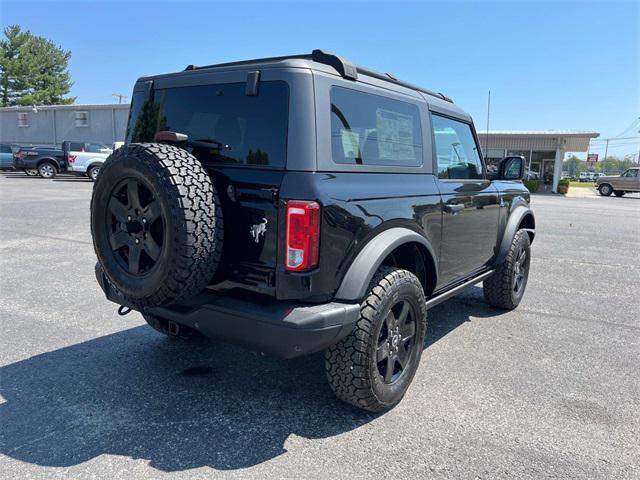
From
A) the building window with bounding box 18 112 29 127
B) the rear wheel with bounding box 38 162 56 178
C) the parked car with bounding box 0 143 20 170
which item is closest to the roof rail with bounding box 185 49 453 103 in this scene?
the rear wheel with bounding box 38 162 56 178

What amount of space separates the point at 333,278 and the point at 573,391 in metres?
2.01

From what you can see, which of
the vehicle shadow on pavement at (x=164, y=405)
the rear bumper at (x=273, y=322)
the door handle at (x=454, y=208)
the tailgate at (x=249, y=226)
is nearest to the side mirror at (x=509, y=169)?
the door handle at (x=454, y=208)

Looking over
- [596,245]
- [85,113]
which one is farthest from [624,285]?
[85,113]

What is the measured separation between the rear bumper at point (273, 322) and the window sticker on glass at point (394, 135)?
113cm

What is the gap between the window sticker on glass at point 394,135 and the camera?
3104 millimetres

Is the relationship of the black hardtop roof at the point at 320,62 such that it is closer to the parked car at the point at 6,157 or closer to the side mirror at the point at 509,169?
the side mirror at the point at 509,169

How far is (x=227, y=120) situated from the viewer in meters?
2.76

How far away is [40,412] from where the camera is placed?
9.23ft

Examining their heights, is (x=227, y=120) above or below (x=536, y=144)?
below

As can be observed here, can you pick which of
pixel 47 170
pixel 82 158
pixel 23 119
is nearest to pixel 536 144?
pixel 82 158

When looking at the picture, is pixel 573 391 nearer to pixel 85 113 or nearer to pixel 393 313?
pixel 393 313

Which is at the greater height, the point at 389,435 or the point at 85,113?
the point at 85,113

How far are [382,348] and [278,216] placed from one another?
1.09 metres

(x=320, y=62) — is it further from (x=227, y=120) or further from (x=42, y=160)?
(x=42, y=160)
